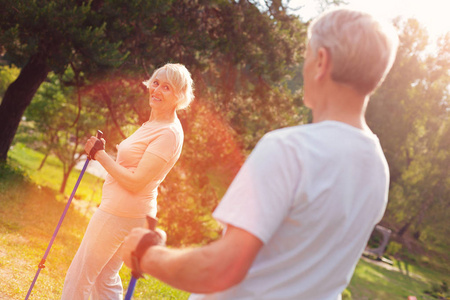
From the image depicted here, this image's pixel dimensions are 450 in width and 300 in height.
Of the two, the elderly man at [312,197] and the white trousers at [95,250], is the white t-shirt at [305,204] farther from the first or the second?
the white trousers at [95,250]

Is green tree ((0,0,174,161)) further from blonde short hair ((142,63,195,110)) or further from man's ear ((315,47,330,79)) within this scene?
man's ear ((315,47,330,79))

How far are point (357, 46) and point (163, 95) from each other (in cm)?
198

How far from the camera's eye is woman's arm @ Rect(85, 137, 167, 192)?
2693 mm

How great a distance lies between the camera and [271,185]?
1.04 metres

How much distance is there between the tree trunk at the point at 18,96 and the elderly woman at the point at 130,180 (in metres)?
7.23

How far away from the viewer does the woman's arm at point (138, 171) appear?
2693mm

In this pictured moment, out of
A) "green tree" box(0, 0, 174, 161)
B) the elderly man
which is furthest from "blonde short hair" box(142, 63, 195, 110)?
"green tree" box(0, 0, 174, 161)

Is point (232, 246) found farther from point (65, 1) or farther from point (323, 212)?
Answer: point (65, 1)

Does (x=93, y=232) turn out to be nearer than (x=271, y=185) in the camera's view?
No

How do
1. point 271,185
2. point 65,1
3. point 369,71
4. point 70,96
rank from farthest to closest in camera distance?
1. point 70,96
2. point 65,1
3. point 369,71
4. point 271,185

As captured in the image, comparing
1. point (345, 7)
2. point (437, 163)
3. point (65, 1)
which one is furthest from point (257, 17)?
point (437, 163)

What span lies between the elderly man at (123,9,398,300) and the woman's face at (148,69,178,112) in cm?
178

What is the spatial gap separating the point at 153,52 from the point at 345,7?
823 centimetres

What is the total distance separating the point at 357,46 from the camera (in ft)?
3.67
